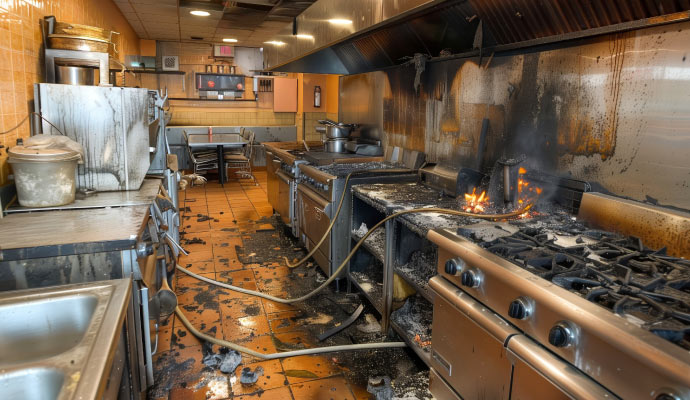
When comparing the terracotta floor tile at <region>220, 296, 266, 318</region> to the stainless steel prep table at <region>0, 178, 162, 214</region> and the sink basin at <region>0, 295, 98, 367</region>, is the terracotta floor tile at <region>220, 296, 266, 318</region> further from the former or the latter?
the sink basin at <region>0, 295, 98, 367</region>

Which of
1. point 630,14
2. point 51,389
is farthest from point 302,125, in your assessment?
point 51,389

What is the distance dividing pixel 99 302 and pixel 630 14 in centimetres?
236

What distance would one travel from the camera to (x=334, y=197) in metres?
3.44

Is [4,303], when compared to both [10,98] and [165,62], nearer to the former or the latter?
[10,98]

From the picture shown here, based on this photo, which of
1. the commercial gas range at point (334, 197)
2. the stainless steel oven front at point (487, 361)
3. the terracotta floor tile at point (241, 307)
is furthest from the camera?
the commercial gas range at point (334, 197)

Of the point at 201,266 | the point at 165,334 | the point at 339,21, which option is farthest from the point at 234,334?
the point at 339,21

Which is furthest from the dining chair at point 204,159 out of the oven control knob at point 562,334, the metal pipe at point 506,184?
the oven control knob at point 562,334

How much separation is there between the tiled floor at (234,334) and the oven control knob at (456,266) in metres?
1.01

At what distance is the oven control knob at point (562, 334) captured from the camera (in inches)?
49.8

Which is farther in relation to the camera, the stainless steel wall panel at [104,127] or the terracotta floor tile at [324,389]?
the stainless steel wall panel at [104,127]

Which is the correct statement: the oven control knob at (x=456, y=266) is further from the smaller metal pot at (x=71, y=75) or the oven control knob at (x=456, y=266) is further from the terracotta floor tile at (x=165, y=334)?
the smaller metal pot at (x=71, y=75)

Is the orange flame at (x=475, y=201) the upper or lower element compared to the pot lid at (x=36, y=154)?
lower

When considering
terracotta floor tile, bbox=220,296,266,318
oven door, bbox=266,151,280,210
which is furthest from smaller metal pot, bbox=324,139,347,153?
terracotta floor tile, bbox=220,296,266,318

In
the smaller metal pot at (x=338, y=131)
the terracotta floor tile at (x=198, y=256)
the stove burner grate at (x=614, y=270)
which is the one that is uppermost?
the smaller metal pot at (x=338, y=131)
